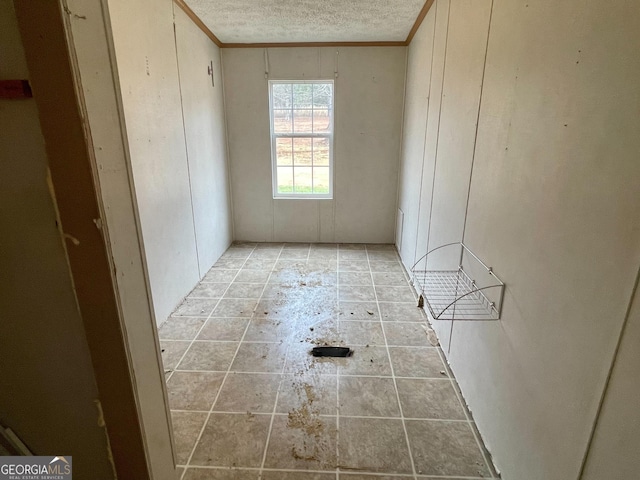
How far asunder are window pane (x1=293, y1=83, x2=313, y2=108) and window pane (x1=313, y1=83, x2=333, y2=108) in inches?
2.5

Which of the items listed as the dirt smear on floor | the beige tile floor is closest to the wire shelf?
the beige tile floor

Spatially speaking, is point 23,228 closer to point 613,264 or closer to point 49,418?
point 49,418

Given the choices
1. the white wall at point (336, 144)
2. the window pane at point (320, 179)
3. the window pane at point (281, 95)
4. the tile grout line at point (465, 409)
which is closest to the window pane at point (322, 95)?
the white wall at point (336, 144)

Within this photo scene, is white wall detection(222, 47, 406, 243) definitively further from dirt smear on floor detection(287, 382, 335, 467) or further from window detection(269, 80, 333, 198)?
dirt smear on floor detection(287, 382, 335, 467)

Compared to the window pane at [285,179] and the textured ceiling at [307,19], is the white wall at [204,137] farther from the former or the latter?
the window pane at [285,179]

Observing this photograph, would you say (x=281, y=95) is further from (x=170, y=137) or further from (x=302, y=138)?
(x=170, y=137)

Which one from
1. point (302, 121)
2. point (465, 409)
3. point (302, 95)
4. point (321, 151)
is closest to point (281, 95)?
point (302, 95)

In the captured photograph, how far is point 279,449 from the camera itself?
5.42 feet

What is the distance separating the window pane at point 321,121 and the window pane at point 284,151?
15.7 inches

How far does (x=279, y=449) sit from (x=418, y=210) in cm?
245

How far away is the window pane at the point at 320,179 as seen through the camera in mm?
4633

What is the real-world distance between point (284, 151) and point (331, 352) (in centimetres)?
303

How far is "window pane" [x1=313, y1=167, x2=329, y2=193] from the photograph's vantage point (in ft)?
15.2

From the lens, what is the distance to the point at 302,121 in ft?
14.7
